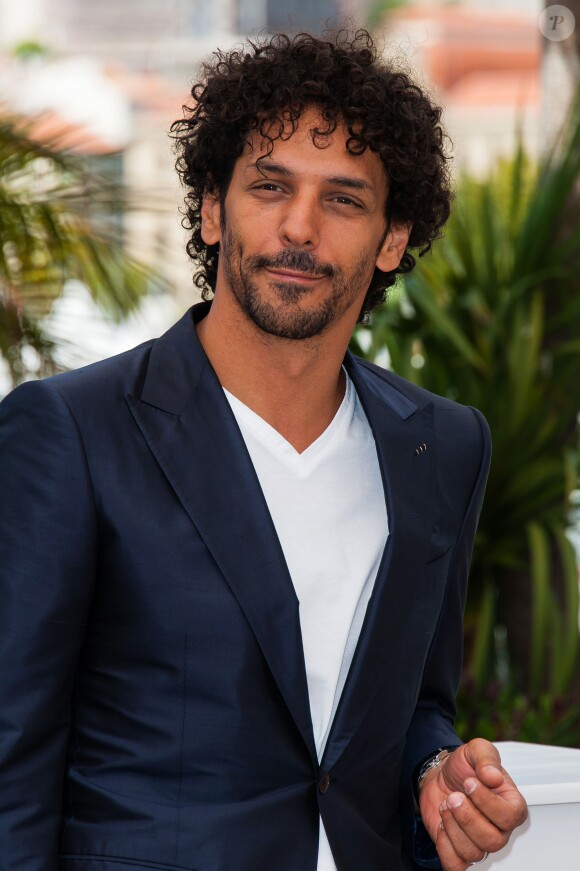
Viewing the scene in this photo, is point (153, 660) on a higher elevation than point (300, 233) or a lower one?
lower

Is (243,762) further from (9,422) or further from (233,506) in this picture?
→ (9,422)

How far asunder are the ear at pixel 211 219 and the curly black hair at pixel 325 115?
0.03 metres

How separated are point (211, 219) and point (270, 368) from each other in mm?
399

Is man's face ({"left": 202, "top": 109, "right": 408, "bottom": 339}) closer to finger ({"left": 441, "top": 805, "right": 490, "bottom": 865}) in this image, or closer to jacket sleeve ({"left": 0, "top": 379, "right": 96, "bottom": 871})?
jacket sleeve ({"left": 0, "top": 379, "right": 96, "bottom": 871})

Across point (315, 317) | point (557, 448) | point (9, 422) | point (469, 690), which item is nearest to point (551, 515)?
point (557, 448)

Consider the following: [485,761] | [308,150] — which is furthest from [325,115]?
[485,761]

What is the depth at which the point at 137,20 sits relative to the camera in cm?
6638

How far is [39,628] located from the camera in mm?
1660

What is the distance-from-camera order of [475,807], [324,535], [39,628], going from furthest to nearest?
[324,535], [475,807], [39,628]

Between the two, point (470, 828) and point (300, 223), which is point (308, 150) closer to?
point (300, 223)

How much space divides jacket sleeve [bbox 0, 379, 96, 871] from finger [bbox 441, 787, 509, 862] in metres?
0.56

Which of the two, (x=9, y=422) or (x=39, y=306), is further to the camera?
(x=39, y=306)

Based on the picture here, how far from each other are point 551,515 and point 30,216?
7.55 feet

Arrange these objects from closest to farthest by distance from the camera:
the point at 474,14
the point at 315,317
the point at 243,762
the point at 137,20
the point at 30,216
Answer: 1. the point at 243,762
2. the point at 315,317
3. the point at 30,216
4. the point at 474,14
5. the point at 137,20
